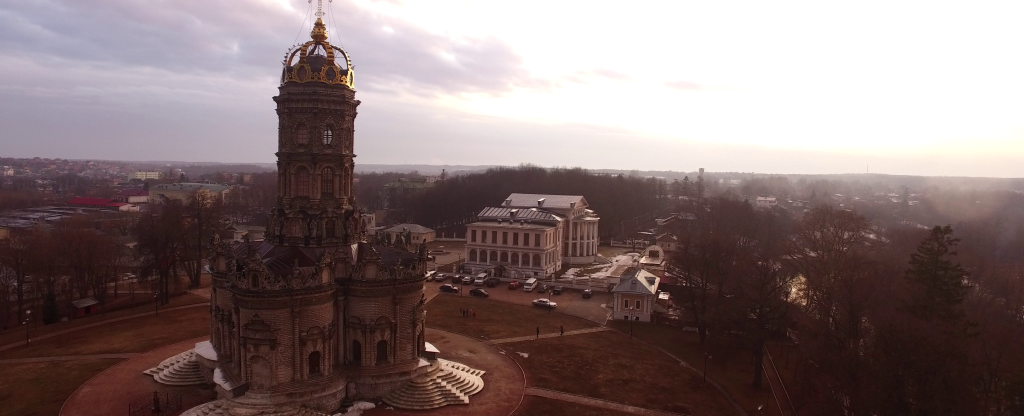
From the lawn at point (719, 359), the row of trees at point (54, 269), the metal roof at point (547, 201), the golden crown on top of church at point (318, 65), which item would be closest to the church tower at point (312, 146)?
the golden crown on top of church at point (318, 65)

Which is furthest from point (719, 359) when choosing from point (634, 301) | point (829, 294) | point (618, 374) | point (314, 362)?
point (314, 362)

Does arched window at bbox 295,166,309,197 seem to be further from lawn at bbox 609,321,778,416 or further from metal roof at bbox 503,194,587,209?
metal roof at bbox 503,194,587,209

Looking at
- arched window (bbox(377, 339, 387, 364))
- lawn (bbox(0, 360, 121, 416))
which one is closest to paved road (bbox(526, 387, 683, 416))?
arched window (bbox(377, 339, 387, 364))

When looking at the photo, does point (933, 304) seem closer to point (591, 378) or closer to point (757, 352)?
point (757, 352)

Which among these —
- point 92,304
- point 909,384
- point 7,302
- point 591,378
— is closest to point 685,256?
point 591,378

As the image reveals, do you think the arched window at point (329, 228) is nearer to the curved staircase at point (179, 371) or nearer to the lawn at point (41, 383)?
the curved staircase at point (179, 371)

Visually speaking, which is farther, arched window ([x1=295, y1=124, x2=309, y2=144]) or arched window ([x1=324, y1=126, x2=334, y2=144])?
arched window ([x1=324, y1=126, x2=334, y2=144])
